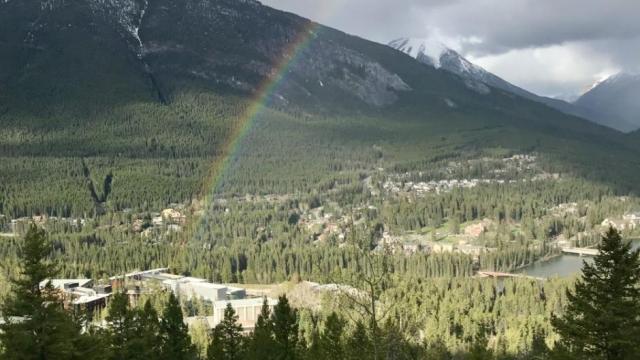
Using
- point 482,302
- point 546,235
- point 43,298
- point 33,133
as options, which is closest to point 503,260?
point 546,235

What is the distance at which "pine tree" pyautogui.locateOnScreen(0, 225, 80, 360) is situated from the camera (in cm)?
2108

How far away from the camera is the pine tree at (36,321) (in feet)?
69.2

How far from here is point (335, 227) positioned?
144 meters

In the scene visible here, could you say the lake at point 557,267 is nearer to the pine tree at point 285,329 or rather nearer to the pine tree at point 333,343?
the pine tree at point 333,343

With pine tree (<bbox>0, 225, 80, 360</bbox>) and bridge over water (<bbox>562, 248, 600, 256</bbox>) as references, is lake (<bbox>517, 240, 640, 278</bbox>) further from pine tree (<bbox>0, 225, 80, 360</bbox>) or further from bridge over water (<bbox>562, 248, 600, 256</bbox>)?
pine tree (<bbox>0, 225, 80, 360</bbox>)

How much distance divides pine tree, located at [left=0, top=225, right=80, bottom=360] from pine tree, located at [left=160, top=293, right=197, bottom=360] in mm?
16756

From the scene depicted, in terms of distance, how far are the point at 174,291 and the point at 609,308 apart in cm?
7134

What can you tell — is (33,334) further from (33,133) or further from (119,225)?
(33,133)

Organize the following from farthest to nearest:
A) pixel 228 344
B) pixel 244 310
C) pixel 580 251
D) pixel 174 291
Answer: pixel 580 251, pixel 174 291, pixel 244 310, pixel 228 344

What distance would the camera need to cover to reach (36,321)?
70.7 ft

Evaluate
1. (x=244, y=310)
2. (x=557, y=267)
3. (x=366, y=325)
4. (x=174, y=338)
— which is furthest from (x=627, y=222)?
(x=174, y=338)

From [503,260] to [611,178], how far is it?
89945mm

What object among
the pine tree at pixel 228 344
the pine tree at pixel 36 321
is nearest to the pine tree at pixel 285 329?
the pine tree at pixel 228 344

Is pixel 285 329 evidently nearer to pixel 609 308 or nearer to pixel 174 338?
pixel 174 338
